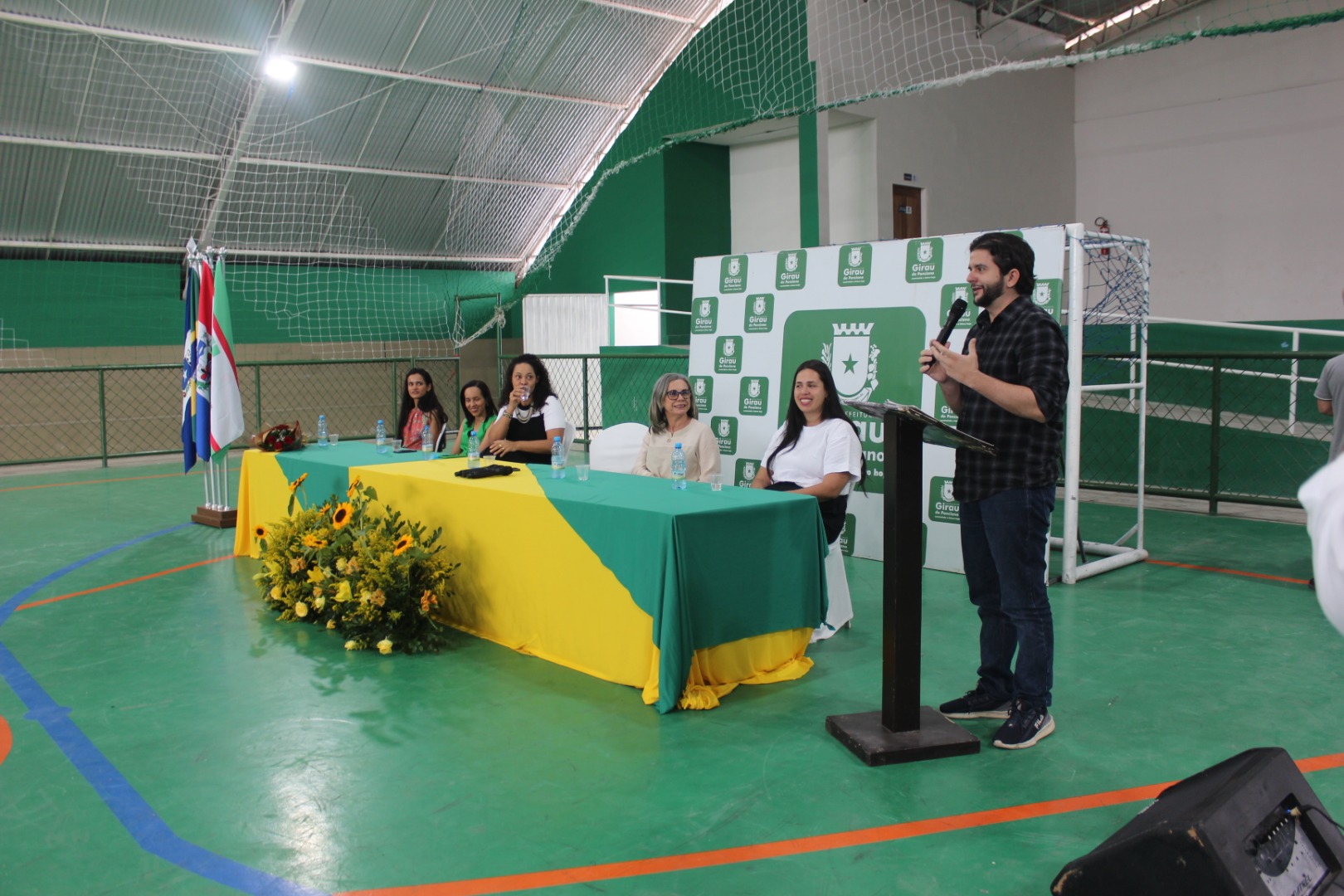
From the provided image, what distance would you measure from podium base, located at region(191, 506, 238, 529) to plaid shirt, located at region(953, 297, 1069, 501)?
545cm

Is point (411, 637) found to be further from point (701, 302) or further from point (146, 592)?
point (701, 302)

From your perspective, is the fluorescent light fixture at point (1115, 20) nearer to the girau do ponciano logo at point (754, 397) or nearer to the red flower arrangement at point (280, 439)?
the girau do ponciano logo at point (754, 397)

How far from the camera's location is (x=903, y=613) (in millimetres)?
2898

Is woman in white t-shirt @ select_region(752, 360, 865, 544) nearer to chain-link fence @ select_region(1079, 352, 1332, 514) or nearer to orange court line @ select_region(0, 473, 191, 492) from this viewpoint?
chain-link fence @ select_region(1079, 352, 1332, 514)

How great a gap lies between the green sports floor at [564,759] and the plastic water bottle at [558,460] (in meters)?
0.78

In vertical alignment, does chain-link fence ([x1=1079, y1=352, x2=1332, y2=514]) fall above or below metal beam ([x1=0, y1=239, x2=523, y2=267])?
below

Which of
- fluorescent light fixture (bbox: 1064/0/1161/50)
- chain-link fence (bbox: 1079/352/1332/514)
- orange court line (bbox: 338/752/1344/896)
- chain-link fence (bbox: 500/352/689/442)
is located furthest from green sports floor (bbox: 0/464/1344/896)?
fluorescent light fixture (bbox: 1064/0/1161/50)

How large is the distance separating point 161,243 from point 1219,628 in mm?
12323

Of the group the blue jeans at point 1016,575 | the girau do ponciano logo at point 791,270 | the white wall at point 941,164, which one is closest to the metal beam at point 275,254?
the white wall at point 941,164

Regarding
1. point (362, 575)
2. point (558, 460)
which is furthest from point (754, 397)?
point (362, 575)

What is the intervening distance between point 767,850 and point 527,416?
360 centimetres

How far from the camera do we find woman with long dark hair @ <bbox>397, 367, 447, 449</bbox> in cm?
636

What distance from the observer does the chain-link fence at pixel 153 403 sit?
37.8 feet

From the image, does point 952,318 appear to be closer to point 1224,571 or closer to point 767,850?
point 767,850
